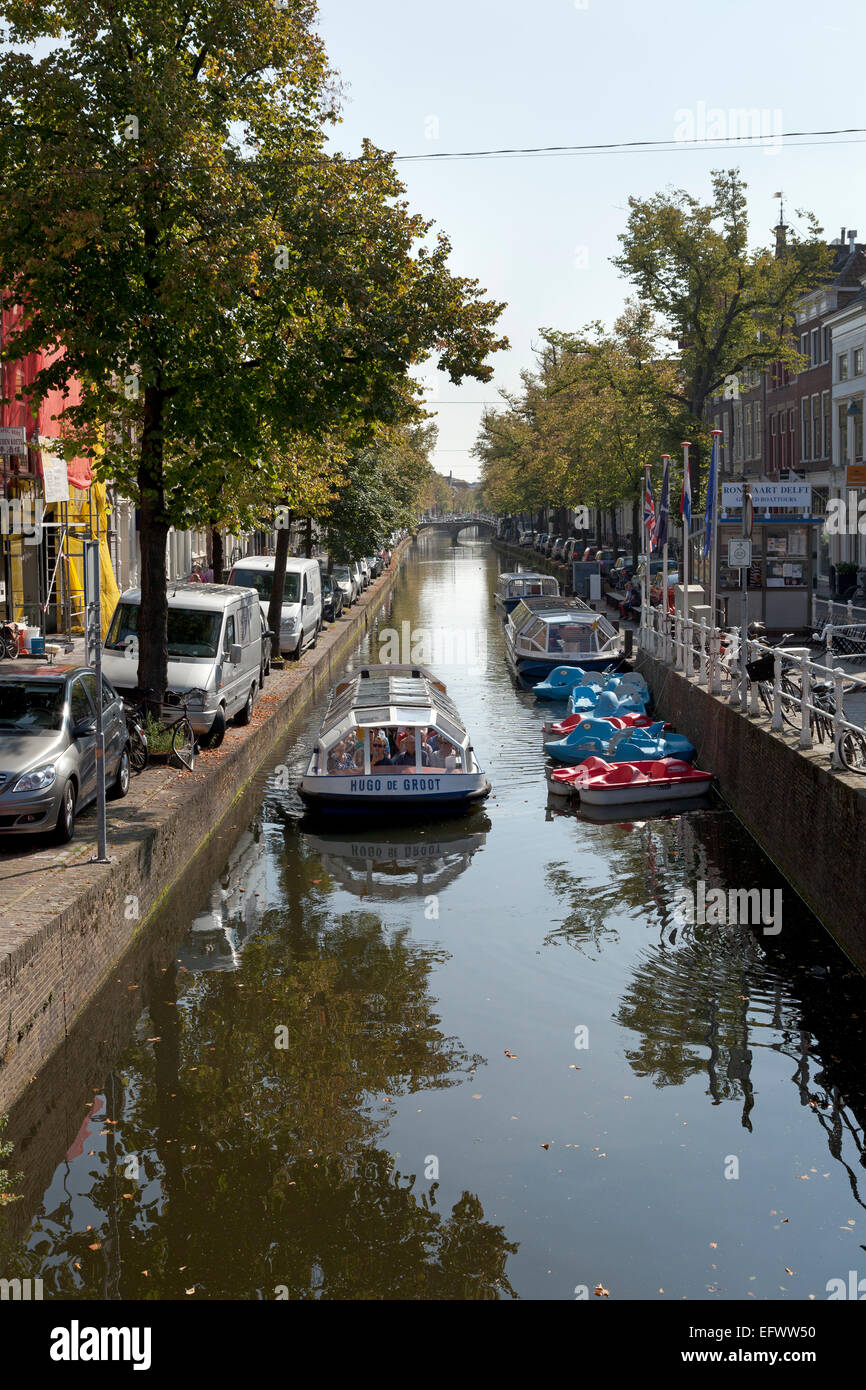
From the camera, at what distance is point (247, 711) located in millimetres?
22500

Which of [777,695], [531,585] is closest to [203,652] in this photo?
[777,695]

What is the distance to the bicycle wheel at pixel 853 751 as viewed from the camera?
12938mm

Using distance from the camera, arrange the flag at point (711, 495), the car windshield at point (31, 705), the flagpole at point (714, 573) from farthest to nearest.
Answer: the flag at point (711, 495)
the flagpole at point (714, 573)
the car windshield at point (31, 705)

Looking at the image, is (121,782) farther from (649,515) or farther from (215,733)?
(649,515)

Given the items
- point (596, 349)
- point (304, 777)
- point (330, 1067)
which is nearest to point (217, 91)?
point (304, 777)

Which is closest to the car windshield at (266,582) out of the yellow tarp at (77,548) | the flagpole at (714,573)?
the yellow tarp at (77,548)

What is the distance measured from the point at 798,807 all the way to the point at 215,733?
825 centimetres

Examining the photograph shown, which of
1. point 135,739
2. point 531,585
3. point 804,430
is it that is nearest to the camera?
point 135,739

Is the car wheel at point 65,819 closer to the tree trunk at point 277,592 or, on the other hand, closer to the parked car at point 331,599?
the tree trunk at point 277,592

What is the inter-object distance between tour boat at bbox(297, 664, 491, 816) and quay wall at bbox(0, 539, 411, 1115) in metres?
1.27

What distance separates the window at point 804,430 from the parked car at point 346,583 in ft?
66.3

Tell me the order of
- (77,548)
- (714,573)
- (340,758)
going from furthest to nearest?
(77,548) → (714,573) → (340,758)

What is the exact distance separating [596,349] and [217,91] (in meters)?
27.8
